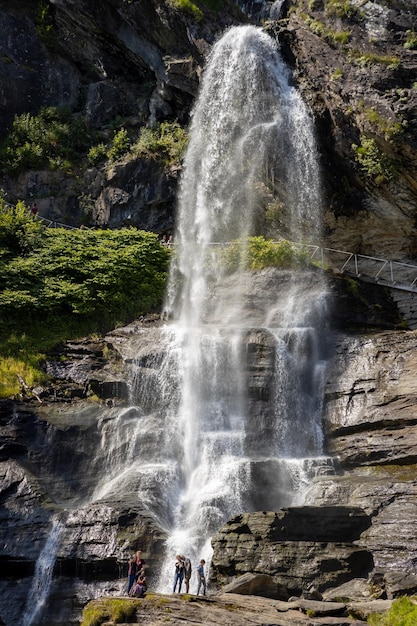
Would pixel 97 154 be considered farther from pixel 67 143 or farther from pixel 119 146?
pixel 67 143

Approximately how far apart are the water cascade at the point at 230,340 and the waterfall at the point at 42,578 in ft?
4.68

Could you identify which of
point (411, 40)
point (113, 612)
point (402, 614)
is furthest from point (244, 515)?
point (411, 40)

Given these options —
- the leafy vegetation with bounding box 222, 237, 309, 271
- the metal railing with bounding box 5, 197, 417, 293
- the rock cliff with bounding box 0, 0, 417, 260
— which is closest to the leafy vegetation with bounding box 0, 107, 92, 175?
the rock cliff with bounding box 0, 0, 417, 260

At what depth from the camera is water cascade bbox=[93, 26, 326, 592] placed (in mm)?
16734

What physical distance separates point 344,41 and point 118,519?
17.1 metres

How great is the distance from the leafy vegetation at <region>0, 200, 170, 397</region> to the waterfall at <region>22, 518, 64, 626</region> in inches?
238

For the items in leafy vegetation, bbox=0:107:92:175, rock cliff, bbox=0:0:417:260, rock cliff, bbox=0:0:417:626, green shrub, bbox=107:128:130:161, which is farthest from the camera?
leafy vegetation, bbox=0:107:92:175

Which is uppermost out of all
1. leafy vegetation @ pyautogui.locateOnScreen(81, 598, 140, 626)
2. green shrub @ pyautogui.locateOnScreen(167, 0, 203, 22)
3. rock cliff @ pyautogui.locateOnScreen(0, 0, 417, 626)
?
green shrub @ pyautogui.locateOnScreen(167, 0, 203, 22)

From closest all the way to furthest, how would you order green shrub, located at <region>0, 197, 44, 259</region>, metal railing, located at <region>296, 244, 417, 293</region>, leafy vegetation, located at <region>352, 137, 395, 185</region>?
leafy vegetation, located at <region>352, 137, 395, 185</region> < metal railing, located at <region>296, 244, 417, 293</region> < green shrub, located at <region>0, 197, 44, 259</region>

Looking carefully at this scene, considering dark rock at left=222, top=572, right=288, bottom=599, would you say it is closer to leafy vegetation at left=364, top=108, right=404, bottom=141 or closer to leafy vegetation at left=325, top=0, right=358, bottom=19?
leafy vegetation at left=364, top=108, right=404, bottom=141

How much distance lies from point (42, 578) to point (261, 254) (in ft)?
42.5

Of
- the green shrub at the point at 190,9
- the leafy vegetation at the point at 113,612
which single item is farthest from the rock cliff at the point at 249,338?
the leafy vegetation at the point at 113,612

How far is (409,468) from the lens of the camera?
16.1 m

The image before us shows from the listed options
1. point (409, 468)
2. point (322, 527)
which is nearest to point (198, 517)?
point (322, 527)
